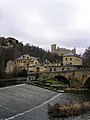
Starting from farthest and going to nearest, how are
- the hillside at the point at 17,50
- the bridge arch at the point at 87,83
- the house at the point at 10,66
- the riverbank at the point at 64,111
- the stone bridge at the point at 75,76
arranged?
1. the hillside at the point at 17,50
2. the house at the point at 10,66
3. the bridge arch at the point at 87,83
4. the stone bridge at the point at 75,76
5. the riverbank at the point at 64,111

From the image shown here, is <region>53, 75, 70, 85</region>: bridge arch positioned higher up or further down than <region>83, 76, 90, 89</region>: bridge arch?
higher up

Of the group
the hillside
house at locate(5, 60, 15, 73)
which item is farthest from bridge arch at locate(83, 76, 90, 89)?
the hillside

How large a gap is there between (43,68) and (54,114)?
71.8 m

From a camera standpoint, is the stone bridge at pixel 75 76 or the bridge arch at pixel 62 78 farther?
the bridge arch at pixel 62 78

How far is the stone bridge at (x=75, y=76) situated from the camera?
75.4 metres

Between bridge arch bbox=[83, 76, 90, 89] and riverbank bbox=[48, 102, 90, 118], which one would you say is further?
bridge arch bbox=[83, 76, 90, 89]

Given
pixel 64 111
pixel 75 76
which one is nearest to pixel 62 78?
pixel 75 76

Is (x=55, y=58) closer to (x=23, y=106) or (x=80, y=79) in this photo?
(x=80, y=79)

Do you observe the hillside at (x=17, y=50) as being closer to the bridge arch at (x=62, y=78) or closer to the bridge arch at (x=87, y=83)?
the bridge arch at (x=62, y=78)

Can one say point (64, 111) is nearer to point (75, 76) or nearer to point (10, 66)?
point (75, 76)

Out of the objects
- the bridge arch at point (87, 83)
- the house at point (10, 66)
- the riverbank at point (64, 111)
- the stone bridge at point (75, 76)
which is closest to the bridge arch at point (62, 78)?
the stone bridge at point (75, 76)

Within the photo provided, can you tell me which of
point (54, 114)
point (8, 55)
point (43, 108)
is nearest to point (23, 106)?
point (43, 108)

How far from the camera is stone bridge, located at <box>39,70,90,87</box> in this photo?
75.4 metres

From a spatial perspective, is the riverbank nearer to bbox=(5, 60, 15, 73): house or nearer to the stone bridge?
the stone bridge
